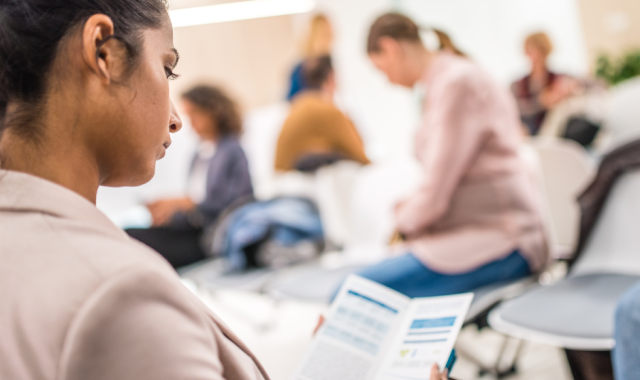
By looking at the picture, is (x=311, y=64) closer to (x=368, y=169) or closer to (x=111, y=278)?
(x=368, y=169)

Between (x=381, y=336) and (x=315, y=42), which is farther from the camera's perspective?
(x=315, y=42)

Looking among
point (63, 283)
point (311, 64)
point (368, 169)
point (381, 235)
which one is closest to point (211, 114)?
point (311, 64)

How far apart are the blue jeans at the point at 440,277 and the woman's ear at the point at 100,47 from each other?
3.88 feet

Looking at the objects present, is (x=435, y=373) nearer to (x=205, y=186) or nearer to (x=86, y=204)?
(x=86, y=204)

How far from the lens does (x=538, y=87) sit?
390 centimetres

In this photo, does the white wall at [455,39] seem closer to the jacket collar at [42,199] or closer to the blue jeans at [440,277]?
the blue jeans at [440,277]

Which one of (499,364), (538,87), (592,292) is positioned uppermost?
(538,87)

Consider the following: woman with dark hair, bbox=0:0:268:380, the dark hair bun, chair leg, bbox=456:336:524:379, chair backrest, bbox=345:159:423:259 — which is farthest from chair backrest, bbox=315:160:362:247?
the dark hair bun

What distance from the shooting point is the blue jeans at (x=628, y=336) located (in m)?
0.97

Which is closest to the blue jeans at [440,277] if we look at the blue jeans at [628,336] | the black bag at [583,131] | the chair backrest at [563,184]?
the chair backrest at [563,184]

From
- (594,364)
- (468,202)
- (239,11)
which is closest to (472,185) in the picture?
(468,202)

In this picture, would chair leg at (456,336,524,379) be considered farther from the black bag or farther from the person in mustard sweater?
the black bag

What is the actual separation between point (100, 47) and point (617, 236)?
1.62 m

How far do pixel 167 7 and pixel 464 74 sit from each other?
112 cm
